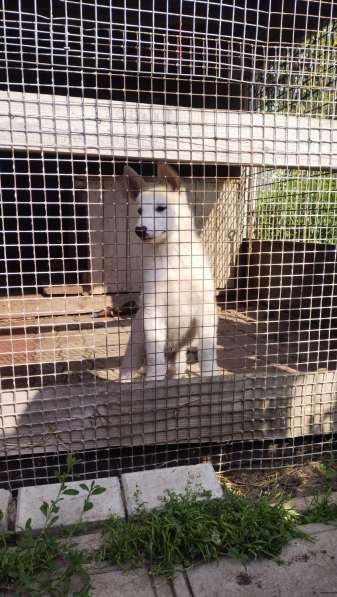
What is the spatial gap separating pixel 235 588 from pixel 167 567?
0.25 meters

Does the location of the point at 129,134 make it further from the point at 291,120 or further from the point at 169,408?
the point at 169,408

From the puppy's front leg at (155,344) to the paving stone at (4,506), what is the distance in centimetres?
116

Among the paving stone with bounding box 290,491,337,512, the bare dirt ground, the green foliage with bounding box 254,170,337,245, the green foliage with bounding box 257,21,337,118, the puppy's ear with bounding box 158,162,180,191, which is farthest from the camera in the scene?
the green foliage with bounding box 254,170,337,245

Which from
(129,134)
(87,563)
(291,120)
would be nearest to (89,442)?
(87,563)

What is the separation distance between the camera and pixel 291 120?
7.00ft

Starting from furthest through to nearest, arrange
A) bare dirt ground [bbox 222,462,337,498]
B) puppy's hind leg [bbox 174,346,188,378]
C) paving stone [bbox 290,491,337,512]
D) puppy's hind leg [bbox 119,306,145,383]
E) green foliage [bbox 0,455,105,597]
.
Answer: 1. puppy's hind leg [bbox 174,346,188,378]
2. puppy's hind leg [bbox 119,306,145,383]
3. bare dirt ground [bbox 222,462,337,498]
4. paving stone [bbox 290,491,337,512]
5. green foliage [bbox 0,455,105,597]

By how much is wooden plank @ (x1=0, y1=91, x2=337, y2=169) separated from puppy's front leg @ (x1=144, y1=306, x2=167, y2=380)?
46.6 inches

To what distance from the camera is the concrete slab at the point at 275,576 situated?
1.50 meters

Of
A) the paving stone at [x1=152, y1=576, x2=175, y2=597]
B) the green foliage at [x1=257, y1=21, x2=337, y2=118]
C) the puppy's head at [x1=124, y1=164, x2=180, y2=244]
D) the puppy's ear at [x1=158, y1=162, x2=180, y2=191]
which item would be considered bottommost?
the paving stone at [x1=152, y1=576, x2=175, y2=597]

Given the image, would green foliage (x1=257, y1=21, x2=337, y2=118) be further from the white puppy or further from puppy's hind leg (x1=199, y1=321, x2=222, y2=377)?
puppy's hind leg (x1=199, y1=321, x2=222, y2=377)

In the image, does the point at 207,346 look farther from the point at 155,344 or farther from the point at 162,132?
the point at 162,132

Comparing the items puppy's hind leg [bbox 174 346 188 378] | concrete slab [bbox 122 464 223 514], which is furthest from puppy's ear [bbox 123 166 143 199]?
concrete slab [bbox 122 464 223 514]

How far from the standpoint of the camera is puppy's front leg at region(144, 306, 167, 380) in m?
2.87

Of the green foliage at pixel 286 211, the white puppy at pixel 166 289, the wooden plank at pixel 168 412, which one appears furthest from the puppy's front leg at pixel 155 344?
the green foliage at pixel 286 211
